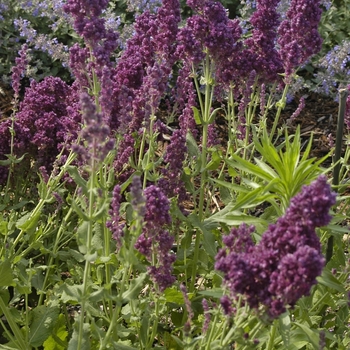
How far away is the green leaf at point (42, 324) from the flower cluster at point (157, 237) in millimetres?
838

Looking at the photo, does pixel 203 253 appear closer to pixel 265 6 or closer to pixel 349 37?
pixel 265 6

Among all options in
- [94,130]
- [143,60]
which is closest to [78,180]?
[94,130]

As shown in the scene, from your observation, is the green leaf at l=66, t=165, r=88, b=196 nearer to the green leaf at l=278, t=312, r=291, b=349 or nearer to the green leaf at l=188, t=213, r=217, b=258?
the green leaf at l=188, t=213, r=217, b=258

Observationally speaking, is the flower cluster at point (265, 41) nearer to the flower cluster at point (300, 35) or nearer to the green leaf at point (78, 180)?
the flower cluster at point (300, 35)

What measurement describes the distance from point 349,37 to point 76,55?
203 inches

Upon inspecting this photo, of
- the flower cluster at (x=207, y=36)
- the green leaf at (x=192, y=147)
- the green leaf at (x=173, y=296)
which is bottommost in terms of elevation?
the green leaf at (x=173, y=296)

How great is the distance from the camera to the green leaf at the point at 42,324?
10.2 feet

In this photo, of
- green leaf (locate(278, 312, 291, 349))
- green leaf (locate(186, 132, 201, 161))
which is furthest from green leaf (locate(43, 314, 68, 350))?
green leaf (locate(278, 312, 291, 349))

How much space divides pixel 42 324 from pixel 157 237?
37.0 inches

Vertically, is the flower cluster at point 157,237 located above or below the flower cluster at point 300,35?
below

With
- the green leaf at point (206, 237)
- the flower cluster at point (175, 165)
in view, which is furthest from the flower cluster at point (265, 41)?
the green leaf at point (206, 237)

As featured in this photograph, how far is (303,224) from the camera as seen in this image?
6.31 ft

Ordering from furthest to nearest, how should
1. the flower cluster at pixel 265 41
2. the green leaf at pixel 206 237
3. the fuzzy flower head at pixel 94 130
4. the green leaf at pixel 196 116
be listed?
the flower cluster at pixel 265 41
the green leaf at pixel 196 116
the green leaf at pixel 206 237
the fuzzy flower head at pixel 94 130

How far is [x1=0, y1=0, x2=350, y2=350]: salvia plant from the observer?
217 cm
